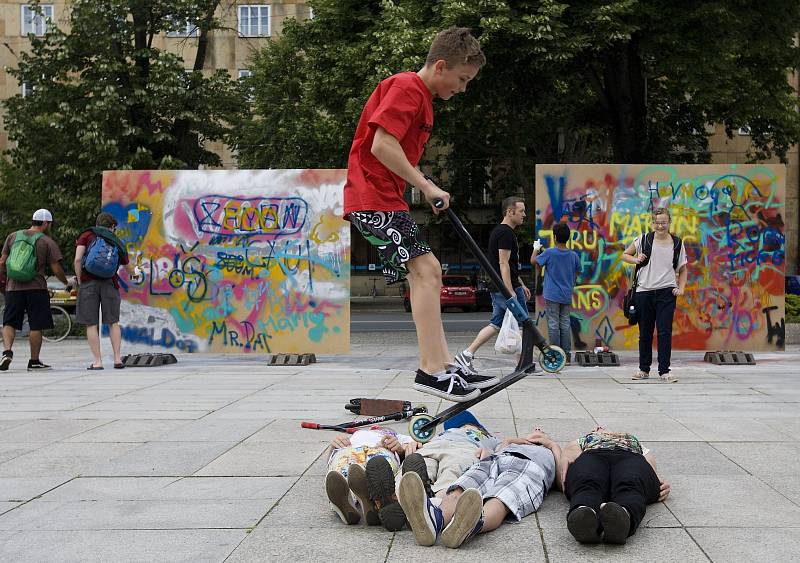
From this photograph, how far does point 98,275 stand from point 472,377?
23.8 ft

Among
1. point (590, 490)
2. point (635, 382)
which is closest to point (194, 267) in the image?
point (635, 382)

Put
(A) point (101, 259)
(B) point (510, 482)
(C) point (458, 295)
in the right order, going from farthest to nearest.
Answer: (C) point (458, 295) < (A) point (101, 259) < (B) point (510, 482)

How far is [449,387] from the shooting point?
4.83m

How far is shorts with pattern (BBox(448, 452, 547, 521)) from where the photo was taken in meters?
3.74

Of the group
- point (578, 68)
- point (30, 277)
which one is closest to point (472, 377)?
point (30, 277)

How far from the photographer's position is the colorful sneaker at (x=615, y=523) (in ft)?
10.9

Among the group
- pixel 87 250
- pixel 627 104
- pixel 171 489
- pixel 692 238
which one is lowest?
pixel 171 489

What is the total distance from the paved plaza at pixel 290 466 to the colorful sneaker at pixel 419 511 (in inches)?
2.3

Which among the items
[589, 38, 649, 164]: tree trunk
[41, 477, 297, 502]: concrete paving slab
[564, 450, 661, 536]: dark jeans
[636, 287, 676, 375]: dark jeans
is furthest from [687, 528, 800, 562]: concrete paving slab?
[589, 38, 649, 164]: tree trunk

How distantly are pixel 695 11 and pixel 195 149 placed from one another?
14560 millimetres

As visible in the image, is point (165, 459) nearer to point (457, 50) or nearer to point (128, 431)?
point (128, 431)

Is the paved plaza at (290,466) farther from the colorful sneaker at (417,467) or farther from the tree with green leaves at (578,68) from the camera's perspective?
the tree with green leaves at (578,68)

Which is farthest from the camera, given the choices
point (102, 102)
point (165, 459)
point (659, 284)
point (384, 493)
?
point (102, 102)

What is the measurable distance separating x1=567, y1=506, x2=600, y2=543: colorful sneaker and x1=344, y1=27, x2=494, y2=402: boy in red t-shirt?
1.48m
